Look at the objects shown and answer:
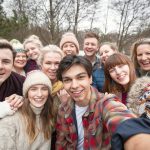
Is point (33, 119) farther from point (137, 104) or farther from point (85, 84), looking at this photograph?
point (137, 104)

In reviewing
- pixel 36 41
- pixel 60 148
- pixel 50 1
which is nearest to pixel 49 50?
pixel 60 148

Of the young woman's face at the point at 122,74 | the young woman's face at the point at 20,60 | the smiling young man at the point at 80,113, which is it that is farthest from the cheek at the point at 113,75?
the young woman's face at the point at 20,60

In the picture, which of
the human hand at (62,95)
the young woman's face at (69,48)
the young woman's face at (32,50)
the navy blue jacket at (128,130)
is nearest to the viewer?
the navy blue jacket at (128,130)

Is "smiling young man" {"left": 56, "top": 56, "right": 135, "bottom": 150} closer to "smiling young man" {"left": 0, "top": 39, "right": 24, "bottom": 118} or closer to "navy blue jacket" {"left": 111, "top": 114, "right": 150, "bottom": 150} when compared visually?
"smiling young man" {"left": 0, "top": 39, "right": 24, "bottom": 118}

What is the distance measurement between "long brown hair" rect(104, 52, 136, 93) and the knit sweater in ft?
4.33

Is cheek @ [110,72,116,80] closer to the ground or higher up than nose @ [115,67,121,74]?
closer to the ground

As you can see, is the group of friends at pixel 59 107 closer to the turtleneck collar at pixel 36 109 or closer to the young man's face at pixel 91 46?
the turtleneck collar at pixel 36 109

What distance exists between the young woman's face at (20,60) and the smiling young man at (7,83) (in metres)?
1.60

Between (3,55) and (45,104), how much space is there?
0.78 meters

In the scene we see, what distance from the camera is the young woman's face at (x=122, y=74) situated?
3.82 metres

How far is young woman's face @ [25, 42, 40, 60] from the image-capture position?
5562 mm

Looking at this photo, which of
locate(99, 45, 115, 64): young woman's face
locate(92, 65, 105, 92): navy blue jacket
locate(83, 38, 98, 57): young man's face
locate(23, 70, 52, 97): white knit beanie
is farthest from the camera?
locate(83, 38, 98, 57): young man's face

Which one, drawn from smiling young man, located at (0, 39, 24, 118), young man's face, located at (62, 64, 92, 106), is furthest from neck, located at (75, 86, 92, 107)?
smiling young man, located at (0, 39, 24, 118)

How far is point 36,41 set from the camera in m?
5.66
